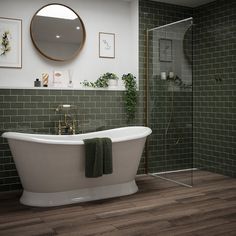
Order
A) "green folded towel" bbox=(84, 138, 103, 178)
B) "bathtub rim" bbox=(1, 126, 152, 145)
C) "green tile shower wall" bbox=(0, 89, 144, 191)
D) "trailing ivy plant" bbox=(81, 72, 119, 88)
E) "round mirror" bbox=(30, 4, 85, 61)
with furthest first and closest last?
"trailing ivy plant" bbox=(81, 72, 119, 88) → "round mirror" bbox=(30, 4, 85, 61) → "green tile shower wall" bbox=(0, 89, 144, 191) → "green folded towel" bbox=(84, 138, 103, 178) → "bathtub rim" bbox=(1, 126, 152, 145)

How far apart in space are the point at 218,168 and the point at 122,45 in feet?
8.31

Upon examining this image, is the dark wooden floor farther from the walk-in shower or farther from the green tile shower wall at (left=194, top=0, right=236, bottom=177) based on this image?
the green tile shower wall at (left=194, top=0, right=236, bottom=177)

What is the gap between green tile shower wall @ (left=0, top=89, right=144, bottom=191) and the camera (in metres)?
4.53

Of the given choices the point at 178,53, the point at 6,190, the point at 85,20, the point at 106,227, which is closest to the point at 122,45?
the point at 85,20

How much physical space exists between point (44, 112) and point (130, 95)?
1370 millimetres

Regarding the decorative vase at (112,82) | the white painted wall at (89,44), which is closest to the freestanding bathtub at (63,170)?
the white painted wall at (89,44)

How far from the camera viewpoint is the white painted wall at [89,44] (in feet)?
15.5

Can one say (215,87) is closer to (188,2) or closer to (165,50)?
(165,50)

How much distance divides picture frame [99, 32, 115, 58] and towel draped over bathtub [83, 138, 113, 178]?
1.82m

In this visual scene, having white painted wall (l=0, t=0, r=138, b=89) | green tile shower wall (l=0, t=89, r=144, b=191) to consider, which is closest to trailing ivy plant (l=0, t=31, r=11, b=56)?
white painted wall (l=0, t=0, r=138, b=89)

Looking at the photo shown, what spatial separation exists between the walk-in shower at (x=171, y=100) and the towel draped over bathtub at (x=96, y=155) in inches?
52.2

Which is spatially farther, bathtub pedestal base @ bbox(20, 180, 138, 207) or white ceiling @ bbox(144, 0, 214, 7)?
white ceiling @ bbox(144, 0, 214, 7)

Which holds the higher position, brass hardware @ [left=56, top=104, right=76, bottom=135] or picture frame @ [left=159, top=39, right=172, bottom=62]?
picture frame @ [left=159, top=39, right=172, bottom=62]

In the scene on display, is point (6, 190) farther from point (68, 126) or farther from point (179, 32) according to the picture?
point (179, 32)
